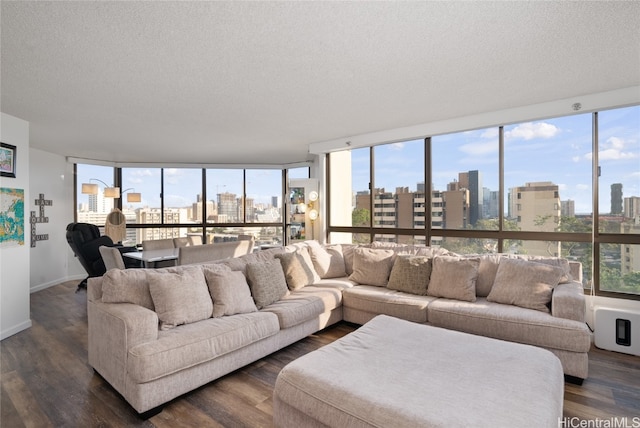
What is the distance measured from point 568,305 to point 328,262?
262 centimetres

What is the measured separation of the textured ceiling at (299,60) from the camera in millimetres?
1930

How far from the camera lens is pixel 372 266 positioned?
13.2 ft

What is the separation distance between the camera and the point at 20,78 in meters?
2.75

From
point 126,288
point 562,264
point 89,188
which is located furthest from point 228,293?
point 89,188

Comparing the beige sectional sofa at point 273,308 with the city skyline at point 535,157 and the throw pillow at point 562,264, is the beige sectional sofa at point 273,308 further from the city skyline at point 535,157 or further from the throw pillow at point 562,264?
Answer: the city skyline at point 535,157

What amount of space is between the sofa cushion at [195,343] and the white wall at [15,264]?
2606 mm

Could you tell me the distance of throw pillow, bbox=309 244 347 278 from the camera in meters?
4.29

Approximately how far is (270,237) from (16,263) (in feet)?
15.5

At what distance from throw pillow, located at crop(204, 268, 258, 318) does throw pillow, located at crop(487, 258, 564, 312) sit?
2452 millimetres

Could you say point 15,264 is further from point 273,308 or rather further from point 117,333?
point 273,308

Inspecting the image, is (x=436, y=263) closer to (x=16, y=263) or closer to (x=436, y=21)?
(x=436, y=21)

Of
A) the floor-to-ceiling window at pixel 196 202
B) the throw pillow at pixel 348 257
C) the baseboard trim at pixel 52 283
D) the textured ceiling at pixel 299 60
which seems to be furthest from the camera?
the floor-to-ceiling window at pixel 196 202

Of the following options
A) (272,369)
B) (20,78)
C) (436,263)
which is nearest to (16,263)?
(20,78)

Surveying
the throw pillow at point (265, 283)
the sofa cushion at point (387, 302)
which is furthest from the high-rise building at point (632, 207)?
the throw pillow at point (265, 283)
